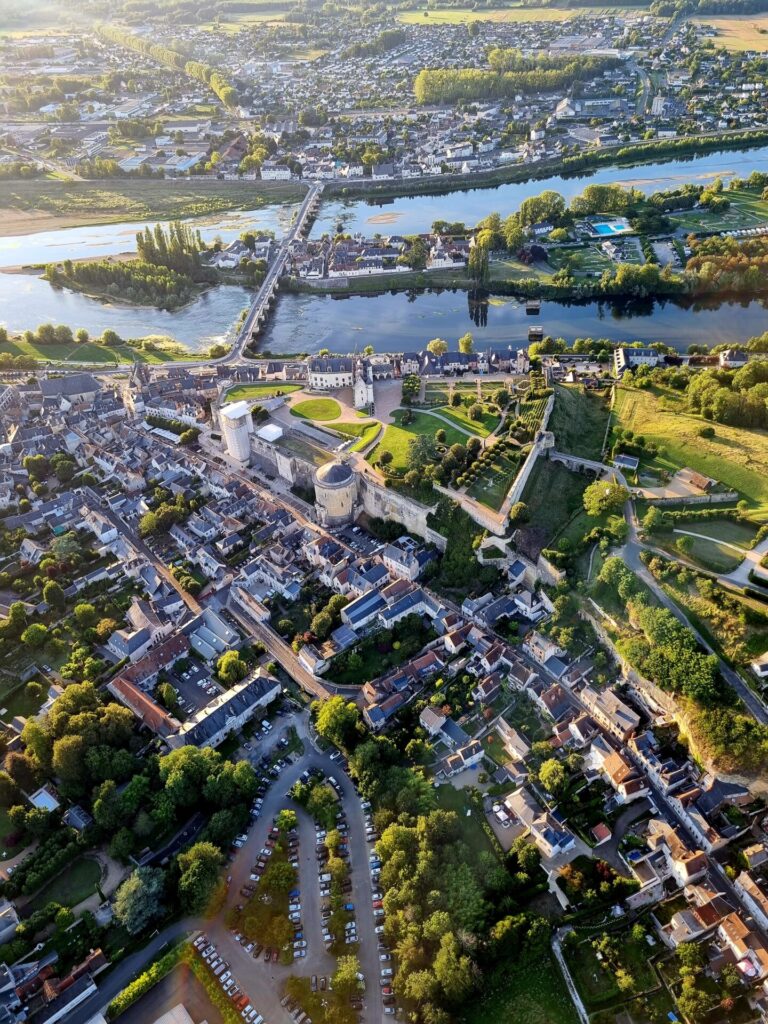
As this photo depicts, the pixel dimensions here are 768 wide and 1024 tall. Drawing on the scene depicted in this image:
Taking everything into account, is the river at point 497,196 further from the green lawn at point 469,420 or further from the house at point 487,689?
the house at point 487,689

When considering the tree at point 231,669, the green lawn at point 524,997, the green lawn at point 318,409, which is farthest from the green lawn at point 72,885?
the green lawn at point 318,409

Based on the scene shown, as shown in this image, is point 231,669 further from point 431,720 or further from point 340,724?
point 431,720

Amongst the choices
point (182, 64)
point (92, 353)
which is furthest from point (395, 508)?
point (182, 64)

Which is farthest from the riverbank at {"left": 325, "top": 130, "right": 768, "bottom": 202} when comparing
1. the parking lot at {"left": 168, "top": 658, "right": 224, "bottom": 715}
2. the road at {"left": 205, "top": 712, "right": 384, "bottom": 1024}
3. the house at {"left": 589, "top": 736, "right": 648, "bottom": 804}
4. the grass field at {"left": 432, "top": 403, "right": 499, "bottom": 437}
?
the house at {"left": 589, "top": 736, "right": 648, "bottom": 804}

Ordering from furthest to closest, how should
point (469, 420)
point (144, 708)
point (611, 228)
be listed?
point (611, 228) < point (469, 420) < point (144, 708)

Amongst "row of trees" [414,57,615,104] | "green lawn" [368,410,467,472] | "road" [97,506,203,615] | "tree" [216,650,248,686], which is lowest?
"tree" [216,650,248,686]

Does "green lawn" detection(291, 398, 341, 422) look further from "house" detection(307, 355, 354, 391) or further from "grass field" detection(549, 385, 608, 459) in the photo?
"grass field" detection(549, 385, 608, 459)

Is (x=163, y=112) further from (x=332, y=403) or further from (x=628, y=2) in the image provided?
(x=628, y=2)
